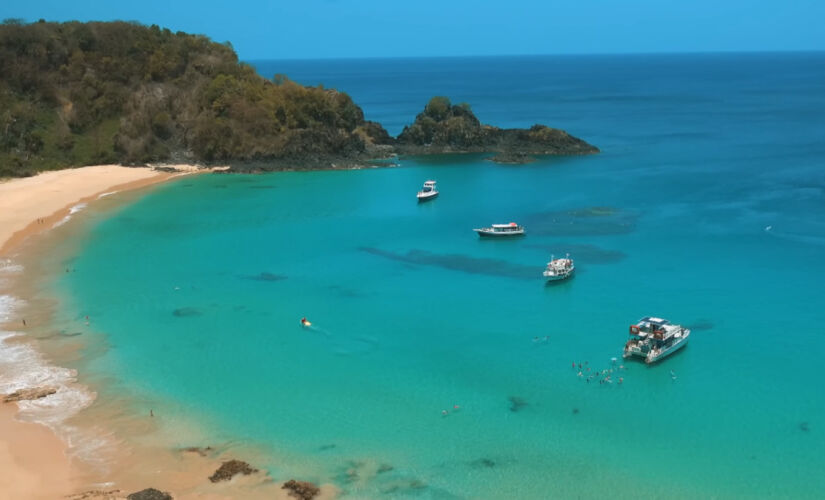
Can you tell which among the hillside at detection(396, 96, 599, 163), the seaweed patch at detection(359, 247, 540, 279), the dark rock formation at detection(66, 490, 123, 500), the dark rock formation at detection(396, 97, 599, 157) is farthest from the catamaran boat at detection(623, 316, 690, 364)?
the dark rock formation at detection(396, 97, 599, 157)

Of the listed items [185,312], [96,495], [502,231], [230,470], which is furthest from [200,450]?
[502,231]

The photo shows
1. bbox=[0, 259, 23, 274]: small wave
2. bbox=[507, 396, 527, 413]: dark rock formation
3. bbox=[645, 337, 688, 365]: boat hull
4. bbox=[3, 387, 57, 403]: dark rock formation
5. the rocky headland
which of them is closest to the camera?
bbox=[507, 396, 527, 413]: dark rock formation

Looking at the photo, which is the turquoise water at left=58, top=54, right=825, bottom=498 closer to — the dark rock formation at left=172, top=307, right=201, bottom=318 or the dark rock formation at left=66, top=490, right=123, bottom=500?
the dark rock formation at left=172, top=307, right=201, bottom=318

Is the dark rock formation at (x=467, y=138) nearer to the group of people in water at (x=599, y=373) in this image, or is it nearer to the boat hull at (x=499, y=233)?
the boat hull at (x=499, y=233)

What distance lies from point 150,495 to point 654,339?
23.1m

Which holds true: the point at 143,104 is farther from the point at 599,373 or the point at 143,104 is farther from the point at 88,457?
the point at 599,373

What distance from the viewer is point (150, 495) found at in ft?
79.7

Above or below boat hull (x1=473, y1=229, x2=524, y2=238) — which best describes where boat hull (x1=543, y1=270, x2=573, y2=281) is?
below

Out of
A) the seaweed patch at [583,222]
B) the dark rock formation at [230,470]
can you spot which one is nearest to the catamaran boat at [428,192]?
the seaweed patch at [583,222]

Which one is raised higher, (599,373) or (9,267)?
(9,267)

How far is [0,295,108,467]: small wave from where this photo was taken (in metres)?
28.0

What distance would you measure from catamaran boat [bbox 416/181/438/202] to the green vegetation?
20.4 metres

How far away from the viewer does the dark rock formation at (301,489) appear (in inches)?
963

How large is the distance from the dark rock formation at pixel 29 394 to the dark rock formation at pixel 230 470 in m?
10.5
